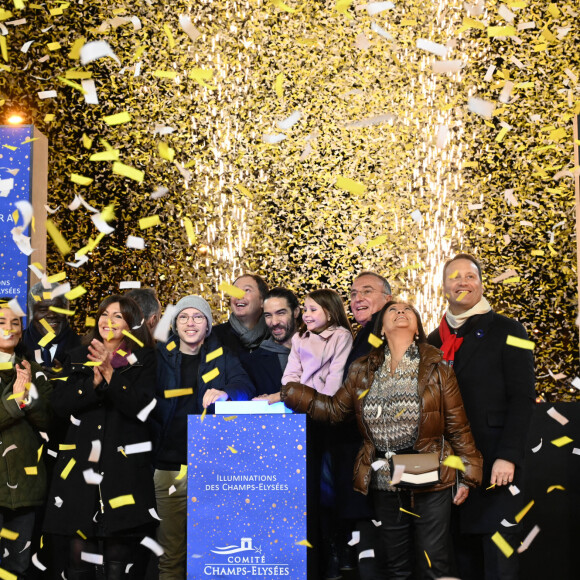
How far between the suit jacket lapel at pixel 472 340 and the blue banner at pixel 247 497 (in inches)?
28.3

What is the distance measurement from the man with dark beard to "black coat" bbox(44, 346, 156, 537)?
0.56m

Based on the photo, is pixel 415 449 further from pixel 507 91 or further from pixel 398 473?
pixel 507 91

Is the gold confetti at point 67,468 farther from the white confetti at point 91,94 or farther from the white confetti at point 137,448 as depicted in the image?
the white confetti at point 91,94

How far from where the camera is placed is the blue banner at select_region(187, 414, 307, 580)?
10.5ft

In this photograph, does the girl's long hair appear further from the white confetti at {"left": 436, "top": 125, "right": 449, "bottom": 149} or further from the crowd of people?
the white confetti at {"left": 436, "top": 125, "right": 449, "bottom": 149}

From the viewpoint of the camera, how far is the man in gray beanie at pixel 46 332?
4.33m

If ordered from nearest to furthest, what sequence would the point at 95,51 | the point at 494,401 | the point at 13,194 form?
1. the point at 494,401
2. the point at 13,194
3. the point at 95,51

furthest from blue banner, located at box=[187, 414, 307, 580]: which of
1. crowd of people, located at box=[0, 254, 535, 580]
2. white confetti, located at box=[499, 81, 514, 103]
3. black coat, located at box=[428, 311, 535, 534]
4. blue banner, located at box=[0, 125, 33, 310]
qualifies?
white confetti, located at box=[499, 81, 514, 103]

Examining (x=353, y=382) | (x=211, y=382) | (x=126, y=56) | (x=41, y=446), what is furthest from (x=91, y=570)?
(x=126, y=56)

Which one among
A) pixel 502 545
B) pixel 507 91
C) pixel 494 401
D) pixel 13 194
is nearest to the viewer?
pixel 502 545

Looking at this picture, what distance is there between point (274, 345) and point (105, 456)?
0.96 metres

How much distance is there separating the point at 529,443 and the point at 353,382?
128 centimetres

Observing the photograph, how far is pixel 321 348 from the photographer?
3891 mm

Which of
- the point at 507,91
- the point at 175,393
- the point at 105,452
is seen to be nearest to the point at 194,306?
the point at 175,393
